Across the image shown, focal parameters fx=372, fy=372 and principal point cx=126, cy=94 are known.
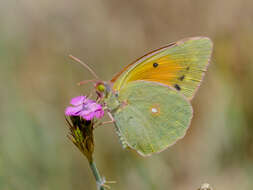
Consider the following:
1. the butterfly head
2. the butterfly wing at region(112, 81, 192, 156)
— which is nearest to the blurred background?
the butterfly wing at region(112, 81, 192, 156)

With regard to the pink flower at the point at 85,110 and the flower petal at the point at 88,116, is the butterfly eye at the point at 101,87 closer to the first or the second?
the pink flower at the point at 85,110

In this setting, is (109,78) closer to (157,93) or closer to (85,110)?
(157,93)

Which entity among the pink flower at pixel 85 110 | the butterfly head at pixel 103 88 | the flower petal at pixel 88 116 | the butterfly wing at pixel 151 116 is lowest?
the butterfly wing at pixel 151 116

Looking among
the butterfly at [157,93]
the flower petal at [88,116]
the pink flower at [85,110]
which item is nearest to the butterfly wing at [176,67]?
the butterfly at [157,93]

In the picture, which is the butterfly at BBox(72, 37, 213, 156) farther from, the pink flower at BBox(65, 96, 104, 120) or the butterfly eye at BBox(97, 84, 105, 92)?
the pink flower at BBox(65, 96, 104, 120)

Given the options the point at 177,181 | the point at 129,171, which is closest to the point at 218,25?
the point at 177,181

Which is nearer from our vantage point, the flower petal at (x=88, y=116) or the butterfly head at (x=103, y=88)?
the flower petal at (x=88, y=116)

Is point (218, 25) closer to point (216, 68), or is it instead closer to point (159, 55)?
point (216, 68)
